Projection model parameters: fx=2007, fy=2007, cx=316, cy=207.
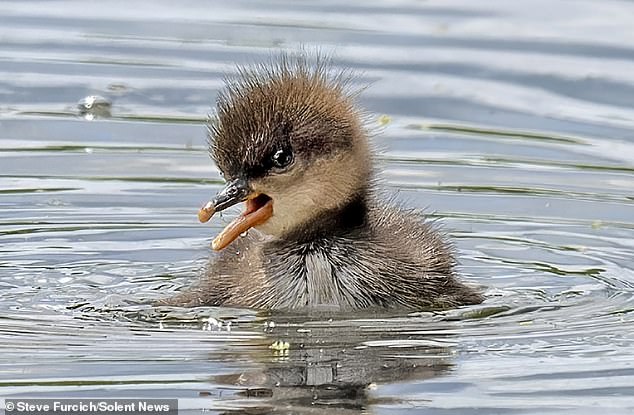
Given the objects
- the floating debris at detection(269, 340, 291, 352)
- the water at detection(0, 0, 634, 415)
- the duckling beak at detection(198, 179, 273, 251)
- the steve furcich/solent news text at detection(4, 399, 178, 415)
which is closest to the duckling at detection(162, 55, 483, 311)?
the duckling beak at detection(198, 179, 273, 251)

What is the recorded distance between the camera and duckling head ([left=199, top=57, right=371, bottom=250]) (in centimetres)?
812

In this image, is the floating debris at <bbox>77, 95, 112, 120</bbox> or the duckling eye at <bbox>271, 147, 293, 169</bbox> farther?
the floating debris at <bbox>77, 95, 112, 120</bbox>

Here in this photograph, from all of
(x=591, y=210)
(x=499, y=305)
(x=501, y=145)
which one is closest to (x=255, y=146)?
(x=499, y=305)

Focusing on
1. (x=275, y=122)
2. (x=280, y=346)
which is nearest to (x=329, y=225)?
(x=275, y=122)

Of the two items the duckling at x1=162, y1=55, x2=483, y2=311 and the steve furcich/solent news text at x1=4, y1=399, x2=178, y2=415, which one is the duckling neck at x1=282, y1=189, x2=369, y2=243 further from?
the steve furcich/solent news text at x1=4, y1=399, x2=178, y2=415

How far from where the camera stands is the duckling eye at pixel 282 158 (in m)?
8.14

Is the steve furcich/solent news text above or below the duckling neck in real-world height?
below

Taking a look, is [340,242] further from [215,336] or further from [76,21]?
[76,21]

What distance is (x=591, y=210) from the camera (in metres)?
9.97

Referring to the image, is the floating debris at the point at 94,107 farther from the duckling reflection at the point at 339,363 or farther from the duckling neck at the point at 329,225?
the duckling reflection at the point at 339,363

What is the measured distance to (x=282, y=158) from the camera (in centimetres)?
818

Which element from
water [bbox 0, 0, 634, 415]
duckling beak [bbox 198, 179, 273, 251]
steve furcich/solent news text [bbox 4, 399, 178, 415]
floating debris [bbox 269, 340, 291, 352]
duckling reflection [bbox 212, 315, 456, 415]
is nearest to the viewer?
steve furcich/solent news text [bbox 4, 399, 178, 415]

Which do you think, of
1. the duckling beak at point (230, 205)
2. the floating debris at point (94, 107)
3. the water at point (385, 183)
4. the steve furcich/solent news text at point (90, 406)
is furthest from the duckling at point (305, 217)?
the floating debris at point (94, 107)

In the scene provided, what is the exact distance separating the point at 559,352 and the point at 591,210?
2441mm
